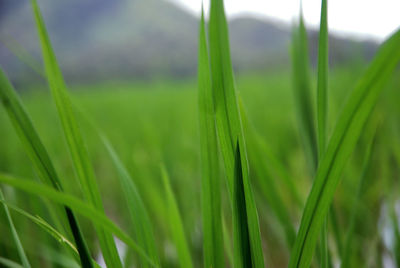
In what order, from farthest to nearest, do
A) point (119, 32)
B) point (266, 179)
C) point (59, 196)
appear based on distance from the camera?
1. point (119, 32)
2. point (266, 179)
3. point (59, 196)

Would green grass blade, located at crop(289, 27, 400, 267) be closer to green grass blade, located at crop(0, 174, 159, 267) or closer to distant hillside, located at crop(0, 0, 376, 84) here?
green grass blade, located at crop(0, 174, 159, 267)

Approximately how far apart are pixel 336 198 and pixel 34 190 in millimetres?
590

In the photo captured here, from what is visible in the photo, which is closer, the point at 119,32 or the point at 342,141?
the point at 342,141

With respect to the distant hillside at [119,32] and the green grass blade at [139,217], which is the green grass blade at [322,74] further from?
the distant hillside at [119,32]

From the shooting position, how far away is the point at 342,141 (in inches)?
6.2

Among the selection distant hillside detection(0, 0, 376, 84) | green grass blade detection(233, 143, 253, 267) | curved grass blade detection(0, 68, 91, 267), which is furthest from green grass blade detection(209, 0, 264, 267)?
distant hillside detection(0, 0, 376, 84)

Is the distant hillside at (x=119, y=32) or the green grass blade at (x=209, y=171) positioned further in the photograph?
the distant hillside at (x=119, y=32)

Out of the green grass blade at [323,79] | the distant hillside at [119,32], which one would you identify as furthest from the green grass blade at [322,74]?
the distant hillside at [119,32]

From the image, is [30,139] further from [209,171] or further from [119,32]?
[119,32]

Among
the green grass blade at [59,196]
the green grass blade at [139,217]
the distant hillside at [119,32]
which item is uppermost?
the distant hillside at [119,32]

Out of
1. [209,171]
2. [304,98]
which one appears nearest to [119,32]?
[304,98]

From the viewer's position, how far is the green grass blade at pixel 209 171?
187 mm

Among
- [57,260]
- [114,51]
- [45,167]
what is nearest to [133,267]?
[57,260]

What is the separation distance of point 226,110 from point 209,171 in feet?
0.15
